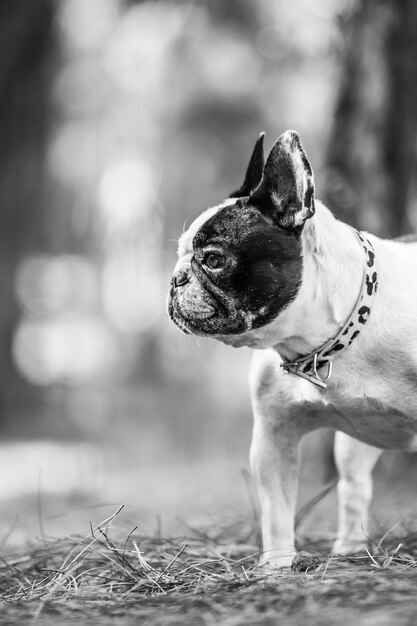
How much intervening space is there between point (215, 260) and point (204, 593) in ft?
3.51

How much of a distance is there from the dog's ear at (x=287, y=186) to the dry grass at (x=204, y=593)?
1071mm

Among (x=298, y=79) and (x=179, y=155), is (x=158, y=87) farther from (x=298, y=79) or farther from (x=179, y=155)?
(x=298, y=79)

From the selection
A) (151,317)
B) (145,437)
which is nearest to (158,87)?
(151,317)

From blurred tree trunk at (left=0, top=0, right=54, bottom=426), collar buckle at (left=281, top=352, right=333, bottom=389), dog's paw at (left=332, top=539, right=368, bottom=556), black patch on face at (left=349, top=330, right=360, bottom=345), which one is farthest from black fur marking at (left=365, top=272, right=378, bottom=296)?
blurred tree trunk at (left=0, top=0, right=54, bottom=426)

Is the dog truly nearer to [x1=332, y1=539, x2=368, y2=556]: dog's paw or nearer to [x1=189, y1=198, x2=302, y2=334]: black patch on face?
[x1=189, y1=198, x2=302, y2=334]: black patch on face

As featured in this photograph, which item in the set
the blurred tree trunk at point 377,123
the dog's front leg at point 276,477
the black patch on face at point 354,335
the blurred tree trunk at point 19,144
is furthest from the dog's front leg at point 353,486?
the blurred tree trunk at point 19,144

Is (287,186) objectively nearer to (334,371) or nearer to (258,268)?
(258,268)

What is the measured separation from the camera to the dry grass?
1.80 meters

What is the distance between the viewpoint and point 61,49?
10656 mm

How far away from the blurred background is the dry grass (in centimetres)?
275

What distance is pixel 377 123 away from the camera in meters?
5.26

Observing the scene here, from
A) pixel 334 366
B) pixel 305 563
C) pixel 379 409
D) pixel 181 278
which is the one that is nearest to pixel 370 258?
pixel 334 366

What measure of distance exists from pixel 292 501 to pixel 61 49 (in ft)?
29.5

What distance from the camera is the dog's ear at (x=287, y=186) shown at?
8.34 feet
